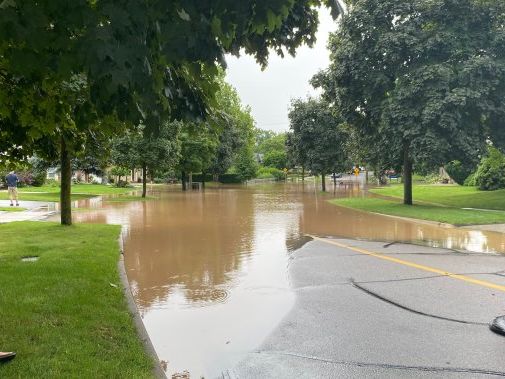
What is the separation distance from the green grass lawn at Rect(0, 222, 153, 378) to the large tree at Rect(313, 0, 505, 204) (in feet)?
45.1

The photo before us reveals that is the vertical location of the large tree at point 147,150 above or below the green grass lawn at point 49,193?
above

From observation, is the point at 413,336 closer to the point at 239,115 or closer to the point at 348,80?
the point at 348,80

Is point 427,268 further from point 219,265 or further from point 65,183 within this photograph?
point 65,183

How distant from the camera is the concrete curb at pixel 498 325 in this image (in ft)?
17.3

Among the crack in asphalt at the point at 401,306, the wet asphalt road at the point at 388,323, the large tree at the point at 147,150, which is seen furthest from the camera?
the large tree at the point at 147,150

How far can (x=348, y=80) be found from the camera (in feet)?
72.2

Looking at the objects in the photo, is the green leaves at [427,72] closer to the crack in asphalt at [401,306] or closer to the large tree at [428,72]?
the large tree at [428,72]

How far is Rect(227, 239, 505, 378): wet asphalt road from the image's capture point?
4445 mm

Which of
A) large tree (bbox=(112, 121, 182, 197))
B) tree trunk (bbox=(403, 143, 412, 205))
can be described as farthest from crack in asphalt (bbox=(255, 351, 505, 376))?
large tree (bbox=(112, 121, 182, 197))

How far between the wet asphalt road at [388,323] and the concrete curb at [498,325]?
0.29ft

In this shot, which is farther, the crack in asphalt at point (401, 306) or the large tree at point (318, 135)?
the large tree at point (318, 135)

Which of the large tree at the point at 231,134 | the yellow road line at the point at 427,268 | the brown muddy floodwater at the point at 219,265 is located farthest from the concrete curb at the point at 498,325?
the large tree at the point at 231,134

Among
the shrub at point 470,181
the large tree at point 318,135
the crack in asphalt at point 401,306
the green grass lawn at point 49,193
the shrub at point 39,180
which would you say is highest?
the large tree at point 318,135

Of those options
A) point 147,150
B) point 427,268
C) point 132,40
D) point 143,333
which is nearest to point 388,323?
point 143,333
